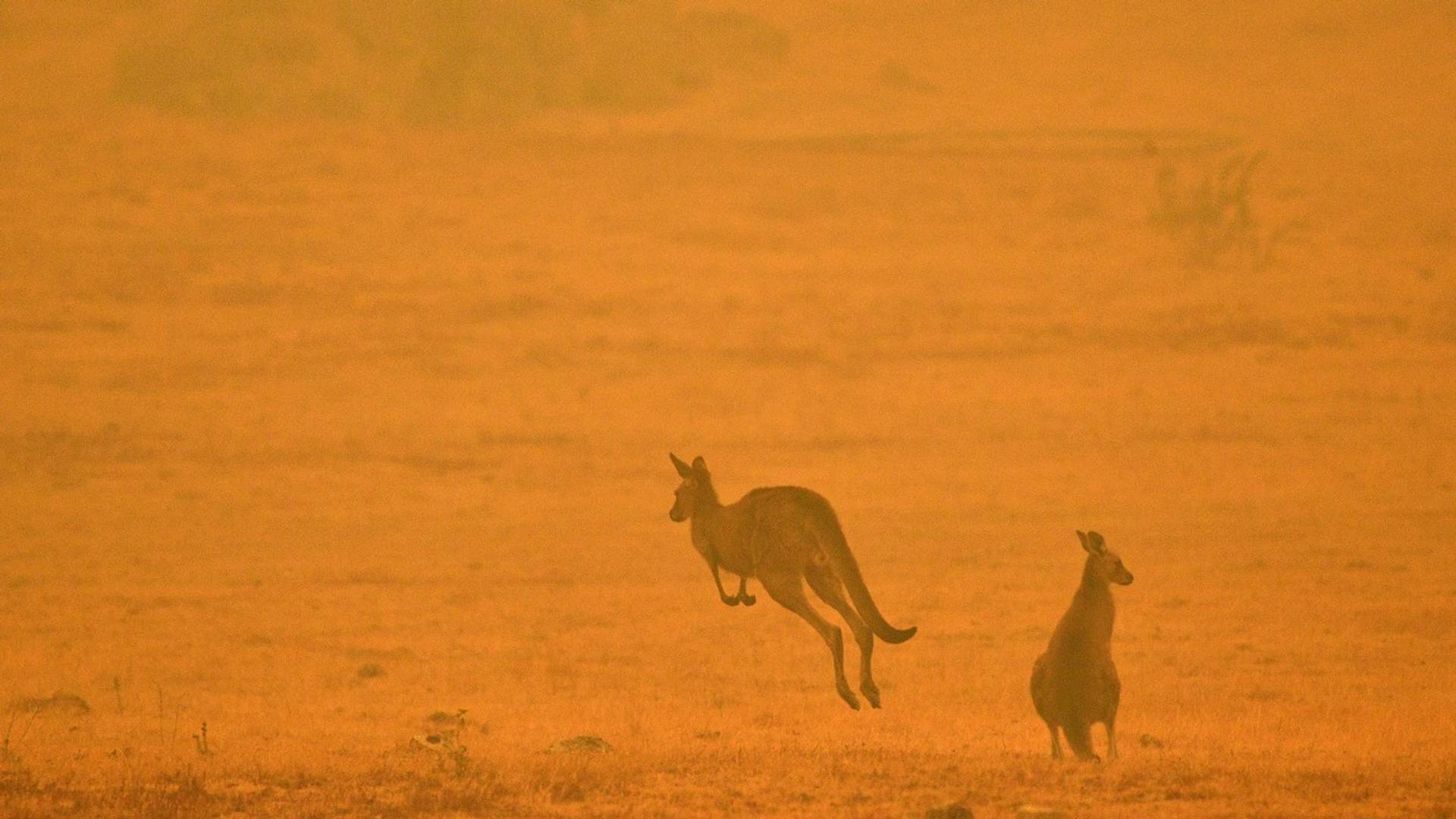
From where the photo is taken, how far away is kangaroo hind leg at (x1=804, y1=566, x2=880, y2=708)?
1040 centimetres

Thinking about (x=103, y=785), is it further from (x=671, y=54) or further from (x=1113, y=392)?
(x=671, y=54)

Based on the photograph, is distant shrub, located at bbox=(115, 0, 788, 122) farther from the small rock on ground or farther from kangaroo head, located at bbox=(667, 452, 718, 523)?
the small rock on ground

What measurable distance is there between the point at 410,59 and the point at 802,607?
169ft

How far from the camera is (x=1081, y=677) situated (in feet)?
33.0

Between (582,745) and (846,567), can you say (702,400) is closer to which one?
(582,745)

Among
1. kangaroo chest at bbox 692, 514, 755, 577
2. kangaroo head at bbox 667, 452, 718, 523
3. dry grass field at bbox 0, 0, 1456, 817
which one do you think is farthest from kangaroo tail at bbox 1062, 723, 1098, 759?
kangaroo head at bbox 667, 452, 718, 523

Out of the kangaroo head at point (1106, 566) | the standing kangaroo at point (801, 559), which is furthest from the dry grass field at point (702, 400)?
the kangaroo head at point (1106, 566)

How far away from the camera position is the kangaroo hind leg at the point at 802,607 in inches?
415

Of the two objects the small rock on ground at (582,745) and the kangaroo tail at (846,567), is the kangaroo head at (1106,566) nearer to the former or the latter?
the kangaroo tail at (846,567)

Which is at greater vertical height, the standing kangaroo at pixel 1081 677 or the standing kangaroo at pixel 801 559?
the standing kangaroo at pixel 801 559

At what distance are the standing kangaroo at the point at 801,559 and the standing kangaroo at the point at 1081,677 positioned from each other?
87 cm

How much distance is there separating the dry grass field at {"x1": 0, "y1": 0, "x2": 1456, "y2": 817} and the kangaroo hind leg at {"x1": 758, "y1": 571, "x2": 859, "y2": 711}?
0.38 m

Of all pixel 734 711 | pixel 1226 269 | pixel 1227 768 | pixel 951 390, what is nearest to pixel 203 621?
pixel 734 711

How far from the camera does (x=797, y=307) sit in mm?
36406
